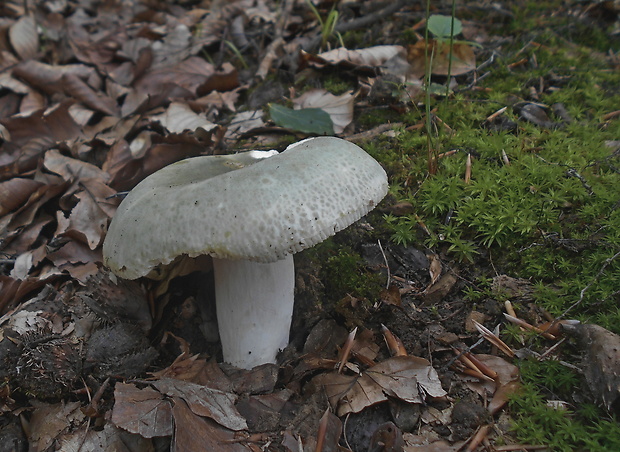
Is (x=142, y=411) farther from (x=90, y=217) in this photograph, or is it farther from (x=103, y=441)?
(x=90, y=217)

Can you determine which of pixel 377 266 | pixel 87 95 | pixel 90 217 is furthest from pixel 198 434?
pixel 87 95

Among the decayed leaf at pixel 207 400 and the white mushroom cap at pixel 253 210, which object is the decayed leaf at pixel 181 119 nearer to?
the white mushroom cap at pixel 253 210

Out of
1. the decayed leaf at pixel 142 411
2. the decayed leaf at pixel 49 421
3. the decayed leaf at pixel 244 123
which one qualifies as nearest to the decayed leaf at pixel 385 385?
the decayed leaf at pixel 142 411

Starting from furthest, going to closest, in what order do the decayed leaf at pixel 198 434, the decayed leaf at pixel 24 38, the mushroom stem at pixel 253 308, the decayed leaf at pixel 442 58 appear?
the decayed leaf at pixel 24 38, the decayed leaf at pixel 442 58, the mushroom stem at pixel 253 308, the decayed leaf at pixel 198 434

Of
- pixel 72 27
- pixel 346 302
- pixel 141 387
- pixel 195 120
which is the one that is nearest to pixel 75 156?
pixel 195 120

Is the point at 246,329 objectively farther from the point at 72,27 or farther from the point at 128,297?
the point at 72,27

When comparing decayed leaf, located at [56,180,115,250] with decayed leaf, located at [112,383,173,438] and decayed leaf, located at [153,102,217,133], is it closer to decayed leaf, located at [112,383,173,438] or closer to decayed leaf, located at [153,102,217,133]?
decayed leaf, located at [153,102,217,133]
